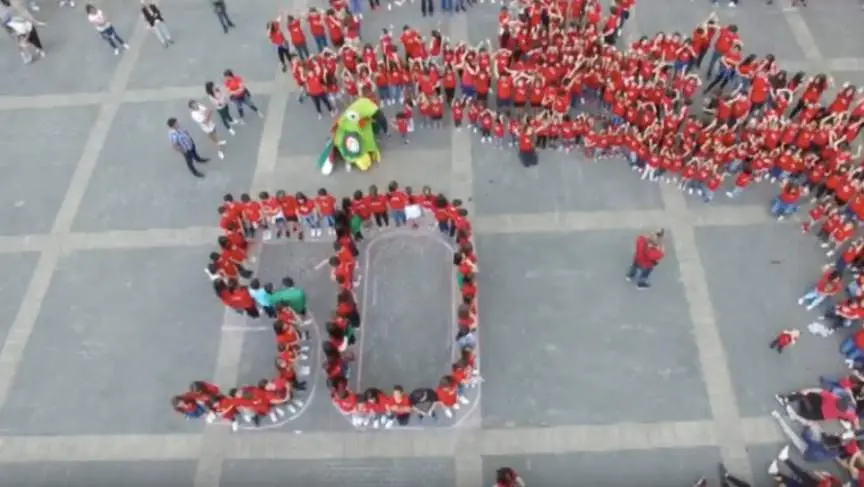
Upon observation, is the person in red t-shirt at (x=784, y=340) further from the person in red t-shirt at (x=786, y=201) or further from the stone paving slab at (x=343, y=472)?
the stone paving slab at (x=343, y=472)

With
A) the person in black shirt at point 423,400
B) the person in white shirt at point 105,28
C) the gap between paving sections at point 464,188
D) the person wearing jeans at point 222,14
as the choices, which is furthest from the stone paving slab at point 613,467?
the person in white shirt at point 105,28

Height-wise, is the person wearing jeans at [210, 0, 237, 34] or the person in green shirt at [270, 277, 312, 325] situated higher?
the person wearing jeans at [210, 0, 237, 34]

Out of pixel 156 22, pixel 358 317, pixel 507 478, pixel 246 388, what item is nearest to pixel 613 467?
pixel 507 478

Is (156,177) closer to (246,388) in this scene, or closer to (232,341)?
(232,341)

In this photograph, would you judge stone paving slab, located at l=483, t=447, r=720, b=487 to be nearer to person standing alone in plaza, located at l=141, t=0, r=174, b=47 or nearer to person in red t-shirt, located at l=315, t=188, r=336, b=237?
person in red t-shirt, located at l=315, t=188, r=336, b=237

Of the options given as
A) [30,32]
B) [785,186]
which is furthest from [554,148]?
[30,32]

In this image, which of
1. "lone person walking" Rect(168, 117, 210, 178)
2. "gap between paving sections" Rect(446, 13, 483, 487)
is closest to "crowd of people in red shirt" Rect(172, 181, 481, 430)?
"gap between paving sections" Rect(446, 13, 483, 487)

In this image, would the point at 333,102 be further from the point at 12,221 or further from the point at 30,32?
the point at 30,32

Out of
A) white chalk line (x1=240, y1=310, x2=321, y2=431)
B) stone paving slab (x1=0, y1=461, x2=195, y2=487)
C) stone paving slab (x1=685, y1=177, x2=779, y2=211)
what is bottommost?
stone paving slab (x1=0, y1=461, x2=195, y2=487)
